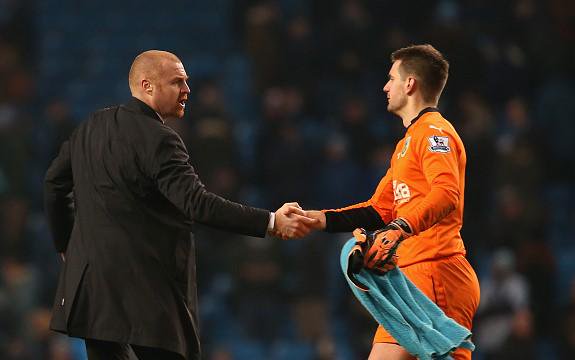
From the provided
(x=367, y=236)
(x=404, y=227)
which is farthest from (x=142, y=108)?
(x=404, y=227)

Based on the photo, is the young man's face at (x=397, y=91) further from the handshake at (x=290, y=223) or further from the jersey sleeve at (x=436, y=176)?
the handshake at (x=290, y=223)

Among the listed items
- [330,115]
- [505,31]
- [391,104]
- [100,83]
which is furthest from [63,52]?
[391,104]

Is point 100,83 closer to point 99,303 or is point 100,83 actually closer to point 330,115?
point 330,115

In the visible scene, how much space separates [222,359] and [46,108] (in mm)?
4172

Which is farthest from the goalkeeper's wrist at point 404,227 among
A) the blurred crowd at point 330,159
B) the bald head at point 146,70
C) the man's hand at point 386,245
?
the blurred crowd at point 330,159

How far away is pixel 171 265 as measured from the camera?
14.4ft

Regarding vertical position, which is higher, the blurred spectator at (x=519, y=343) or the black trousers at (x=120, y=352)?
the black trousers at (x=120, y=352)

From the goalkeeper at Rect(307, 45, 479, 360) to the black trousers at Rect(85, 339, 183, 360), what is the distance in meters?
0.88

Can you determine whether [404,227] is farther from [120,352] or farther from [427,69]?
[120,352]

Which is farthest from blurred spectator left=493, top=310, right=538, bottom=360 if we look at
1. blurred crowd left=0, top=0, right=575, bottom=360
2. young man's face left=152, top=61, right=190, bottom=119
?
young man's face left=152, top=61, right=190, bottom=119

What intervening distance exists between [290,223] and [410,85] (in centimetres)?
81

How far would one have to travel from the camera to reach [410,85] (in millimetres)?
4797

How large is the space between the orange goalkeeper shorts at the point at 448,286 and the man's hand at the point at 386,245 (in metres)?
0.17

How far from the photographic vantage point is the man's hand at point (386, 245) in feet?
14.3
